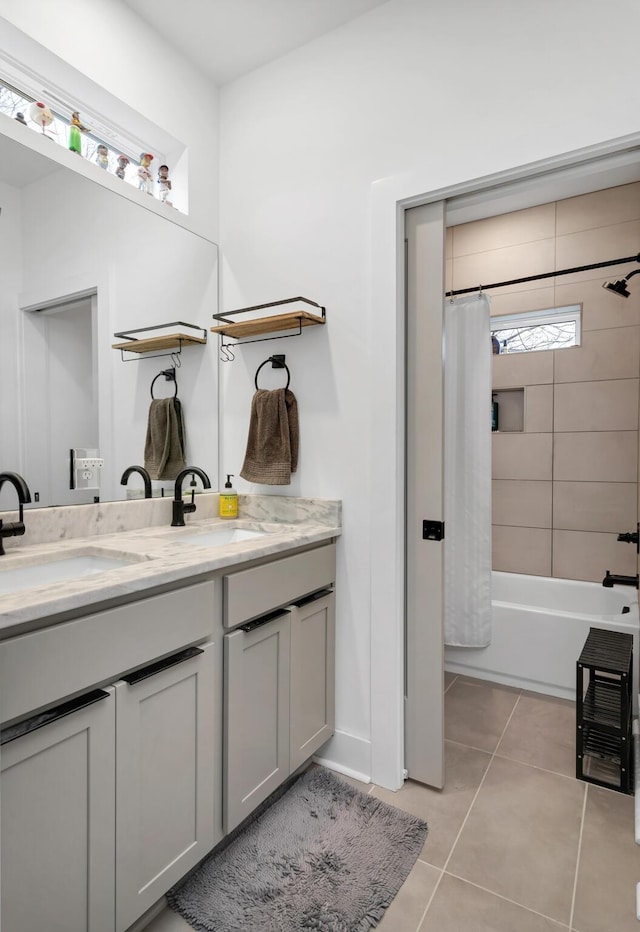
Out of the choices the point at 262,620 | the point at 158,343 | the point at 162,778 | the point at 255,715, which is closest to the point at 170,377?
the point at 158,343

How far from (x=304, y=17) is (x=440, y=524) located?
6.24ft

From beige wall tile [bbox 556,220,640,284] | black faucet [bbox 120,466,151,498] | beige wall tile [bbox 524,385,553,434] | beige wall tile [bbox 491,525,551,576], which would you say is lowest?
beige wall tile [bbox 491,525,551,576]

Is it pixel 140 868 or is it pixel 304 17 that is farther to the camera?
pixel 304 17

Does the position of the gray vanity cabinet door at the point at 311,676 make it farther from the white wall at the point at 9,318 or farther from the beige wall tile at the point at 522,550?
the beige wall tile at the point at 522,550

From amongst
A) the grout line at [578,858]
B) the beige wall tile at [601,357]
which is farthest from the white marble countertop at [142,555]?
the beige wall tile at [601,357]

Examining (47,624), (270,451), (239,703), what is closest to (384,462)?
(270,451)

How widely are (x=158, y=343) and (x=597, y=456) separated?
7.80ft

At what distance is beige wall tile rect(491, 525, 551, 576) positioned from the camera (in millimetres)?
2980

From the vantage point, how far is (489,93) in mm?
Answer: 1598

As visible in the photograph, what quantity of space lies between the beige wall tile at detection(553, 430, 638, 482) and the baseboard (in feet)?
6.23

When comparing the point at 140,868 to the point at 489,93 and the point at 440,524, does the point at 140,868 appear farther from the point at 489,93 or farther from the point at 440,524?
the point at 489,93

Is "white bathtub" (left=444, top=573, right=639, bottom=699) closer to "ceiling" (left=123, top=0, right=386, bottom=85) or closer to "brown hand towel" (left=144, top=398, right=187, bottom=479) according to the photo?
"brown hand towel" (left=144, top=398, right=187, bottom=479)

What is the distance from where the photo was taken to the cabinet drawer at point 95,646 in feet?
3.02

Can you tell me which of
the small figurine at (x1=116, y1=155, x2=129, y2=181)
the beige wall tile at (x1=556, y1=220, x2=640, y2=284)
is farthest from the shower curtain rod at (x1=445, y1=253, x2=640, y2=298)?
the small figurine at (x1=116, y1=155, x2=129, y2=181)
